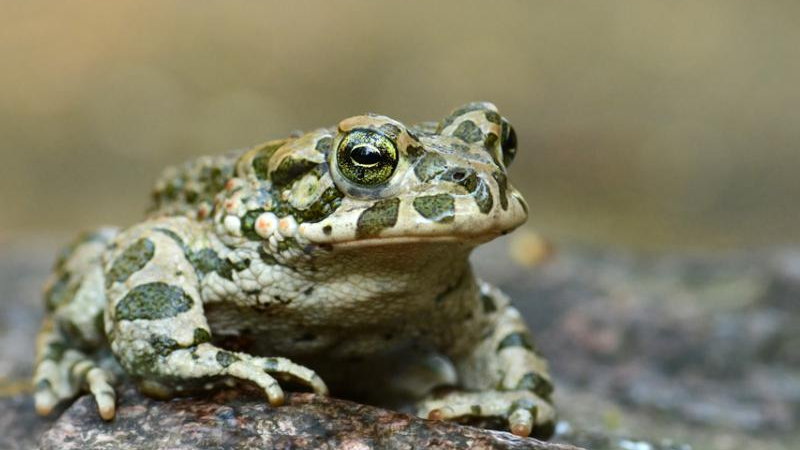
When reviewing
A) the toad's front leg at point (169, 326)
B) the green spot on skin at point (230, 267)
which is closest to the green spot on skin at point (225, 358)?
the toad's front leg at point (169, 326)

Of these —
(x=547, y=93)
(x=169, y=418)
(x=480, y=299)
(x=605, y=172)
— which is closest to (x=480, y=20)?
(x=547, y=93)

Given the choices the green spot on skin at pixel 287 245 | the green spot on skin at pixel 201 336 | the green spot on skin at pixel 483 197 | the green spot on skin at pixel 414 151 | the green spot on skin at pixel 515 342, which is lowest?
the green spot on skin at pixel 201 336

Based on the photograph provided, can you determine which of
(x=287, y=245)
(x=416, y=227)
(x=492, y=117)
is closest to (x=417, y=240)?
(x=416, y=227)

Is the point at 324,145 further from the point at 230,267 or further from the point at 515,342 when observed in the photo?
the point at 515,342

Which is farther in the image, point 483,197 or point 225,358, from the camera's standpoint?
point 225,358

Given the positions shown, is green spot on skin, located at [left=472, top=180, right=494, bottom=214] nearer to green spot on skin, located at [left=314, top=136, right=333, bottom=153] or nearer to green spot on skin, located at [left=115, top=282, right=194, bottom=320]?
green spot on skin, located at [left=314, top=136, right=333, bottom=153]

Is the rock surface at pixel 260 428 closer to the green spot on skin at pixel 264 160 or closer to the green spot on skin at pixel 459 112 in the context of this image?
the green spot on skin at pixel 264 160

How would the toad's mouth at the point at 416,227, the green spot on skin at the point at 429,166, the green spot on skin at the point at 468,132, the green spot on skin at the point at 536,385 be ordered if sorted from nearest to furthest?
the toad's mouth at the point at 416,227 → the green spot on skin at the point at 429,166 → the green spot on skin at the point at 468,132 → the green spot on skin at the point at 536,385
